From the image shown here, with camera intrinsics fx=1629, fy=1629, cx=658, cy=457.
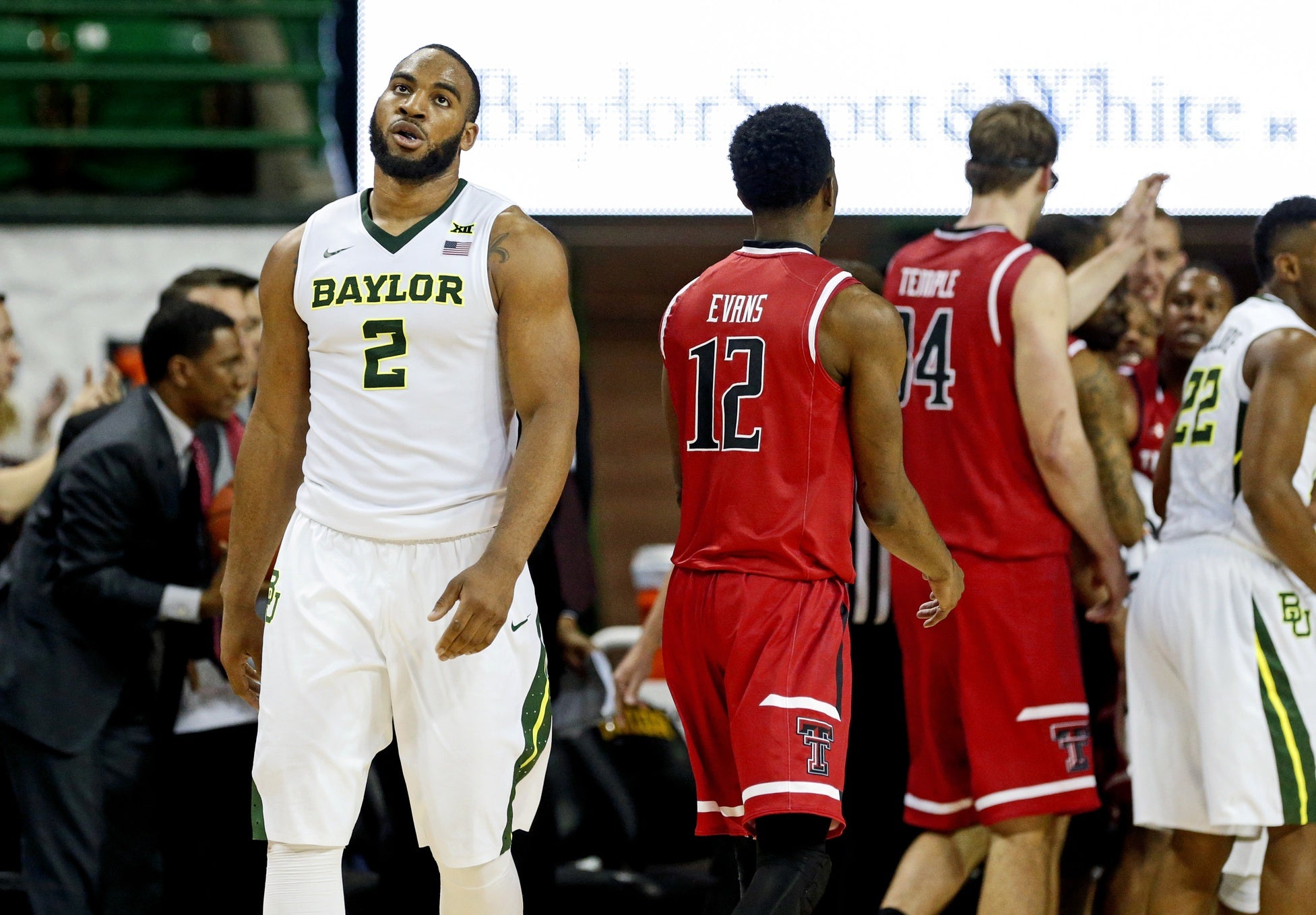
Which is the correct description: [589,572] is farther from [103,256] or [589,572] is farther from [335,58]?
[335,58]

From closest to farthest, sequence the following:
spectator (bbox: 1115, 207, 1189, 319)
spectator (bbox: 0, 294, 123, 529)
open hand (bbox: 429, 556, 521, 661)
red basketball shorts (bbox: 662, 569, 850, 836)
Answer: open hand (bbox: 429, 556, 521, 661), red basketball shorts (bbox: 662, 569, 850, 836), spectator (bbox: 0, 294, 123, 529), spectator (bbox: 1115, 207, 1189, 319)

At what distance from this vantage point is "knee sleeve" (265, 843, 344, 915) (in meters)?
3.52

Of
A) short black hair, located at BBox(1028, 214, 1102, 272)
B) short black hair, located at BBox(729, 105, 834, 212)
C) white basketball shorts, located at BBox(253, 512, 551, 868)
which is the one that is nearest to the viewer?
white basketball shorts, located at BBox(253, 512, 551, 868)

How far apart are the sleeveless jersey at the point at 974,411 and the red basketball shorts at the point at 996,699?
9 cm

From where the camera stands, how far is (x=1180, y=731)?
463 centimetres

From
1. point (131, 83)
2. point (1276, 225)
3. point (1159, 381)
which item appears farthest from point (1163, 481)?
point (131, 83)

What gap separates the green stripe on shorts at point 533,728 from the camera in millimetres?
3584

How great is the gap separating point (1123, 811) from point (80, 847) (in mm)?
→ 3396

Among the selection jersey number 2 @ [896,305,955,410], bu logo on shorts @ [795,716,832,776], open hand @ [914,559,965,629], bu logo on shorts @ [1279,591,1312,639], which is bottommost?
bu logo on shorts @ [795,716,832,776]

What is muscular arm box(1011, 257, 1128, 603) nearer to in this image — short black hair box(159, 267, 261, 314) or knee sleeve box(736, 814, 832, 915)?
knee sleeve box(736, 814, 832, 915)

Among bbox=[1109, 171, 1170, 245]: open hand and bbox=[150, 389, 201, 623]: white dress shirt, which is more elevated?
bbox=[1109, 171, 1170, 245]: open hand

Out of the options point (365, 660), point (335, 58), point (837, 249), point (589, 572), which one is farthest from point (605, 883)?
point (335, 58)

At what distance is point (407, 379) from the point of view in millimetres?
3576

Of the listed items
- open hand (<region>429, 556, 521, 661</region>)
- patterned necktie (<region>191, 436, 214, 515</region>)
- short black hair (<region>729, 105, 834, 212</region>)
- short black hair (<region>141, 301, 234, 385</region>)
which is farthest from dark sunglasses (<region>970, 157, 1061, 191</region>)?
patterned necktie (<region>191, 436, 214, 515</region>)
